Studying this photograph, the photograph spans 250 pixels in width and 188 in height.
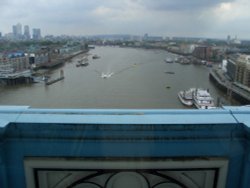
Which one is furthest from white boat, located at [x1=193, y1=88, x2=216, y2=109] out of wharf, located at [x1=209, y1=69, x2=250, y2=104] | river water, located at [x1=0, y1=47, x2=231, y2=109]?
wharf, located at [x1=209, y1=69, x2=250, y2=104]

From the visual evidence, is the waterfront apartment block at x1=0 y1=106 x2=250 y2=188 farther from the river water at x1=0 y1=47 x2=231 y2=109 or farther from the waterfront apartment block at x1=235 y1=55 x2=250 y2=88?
the waterfront apartment block at x1=235 y1=55 x2=250 y2=88

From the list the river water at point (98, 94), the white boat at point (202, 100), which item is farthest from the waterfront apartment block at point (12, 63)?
the white boat at point (202, 100)

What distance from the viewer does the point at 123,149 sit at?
0.41m

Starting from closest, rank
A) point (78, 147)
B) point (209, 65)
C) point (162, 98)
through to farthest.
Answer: point (78, 147) < point (162, 98) < point (209, 65)

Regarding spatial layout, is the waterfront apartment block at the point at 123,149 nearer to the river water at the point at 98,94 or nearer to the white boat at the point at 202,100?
the river water at the point at 98,94

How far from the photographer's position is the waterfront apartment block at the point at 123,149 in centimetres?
40

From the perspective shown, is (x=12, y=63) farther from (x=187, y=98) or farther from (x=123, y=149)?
(x=123, y=149)

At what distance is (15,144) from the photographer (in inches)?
16.1

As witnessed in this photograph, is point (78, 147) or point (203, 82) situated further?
point (203, 82)

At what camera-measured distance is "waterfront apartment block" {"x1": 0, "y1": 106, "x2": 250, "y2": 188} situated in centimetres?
40

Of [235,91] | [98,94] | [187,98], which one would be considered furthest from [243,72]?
[98,94]

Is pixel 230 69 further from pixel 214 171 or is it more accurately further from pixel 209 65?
pixel 214 171

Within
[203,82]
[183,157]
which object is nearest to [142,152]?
[183,157]

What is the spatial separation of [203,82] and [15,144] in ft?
28.8
